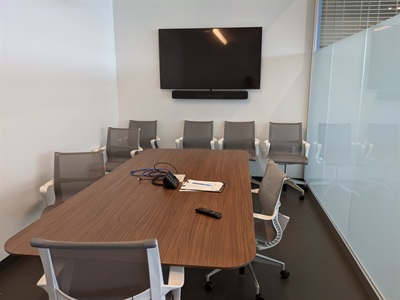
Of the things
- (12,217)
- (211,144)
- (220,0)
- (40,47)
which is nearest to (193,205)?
(12,217)

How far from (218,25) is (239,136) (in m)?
1.73

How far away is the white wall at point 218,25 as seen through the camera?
15.0ft

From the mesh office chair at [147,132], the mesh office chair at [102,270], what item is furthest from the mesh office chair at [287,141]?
the mesh office chair at [102,270]

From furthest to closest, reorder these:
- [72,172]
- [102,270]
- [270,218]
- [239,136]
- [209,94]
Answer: [209,94]
[239,136]
[72,172]
[270,218]
[102,270]

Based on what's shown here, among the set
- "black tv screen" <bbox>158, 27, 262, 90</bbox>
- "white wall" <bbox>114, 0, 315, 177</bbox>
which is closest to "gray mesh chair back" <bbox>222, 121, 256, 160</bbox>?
"white wall" <bbox>114, 0, 315, 177</bbox>

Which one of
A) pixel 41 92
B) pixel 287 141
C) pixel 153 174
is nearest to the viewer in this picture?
pixel 153 174

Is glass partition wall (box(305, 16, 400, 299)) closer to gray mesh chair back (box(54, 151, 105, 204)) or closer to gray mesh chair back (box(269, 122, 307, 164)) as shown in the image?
gray mesh chair back (box(269, 122, 307, 164))

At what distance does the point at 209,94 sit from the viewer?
4.86 meters

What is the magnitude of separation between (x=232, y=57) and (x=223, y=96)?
24.0 inches

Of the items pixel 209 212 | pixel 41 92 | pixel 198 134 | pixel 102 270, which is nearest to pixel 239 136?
pixel 198 134

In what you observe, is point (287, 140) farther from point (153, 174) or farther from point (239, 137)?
point (153, 174)

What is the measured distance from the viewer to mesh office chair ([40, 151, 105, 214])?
8.91 ft

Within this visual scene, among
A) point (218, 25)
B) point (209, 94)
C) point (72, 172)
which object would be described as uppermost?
point (218, 25)

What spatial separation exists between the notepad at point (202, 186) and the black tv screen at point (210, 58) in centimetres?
281
